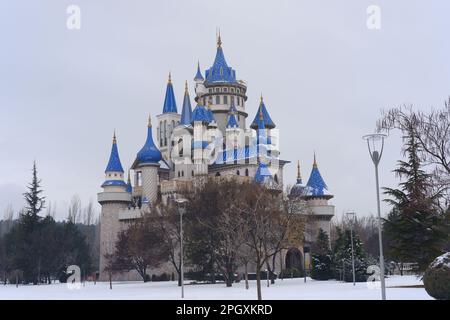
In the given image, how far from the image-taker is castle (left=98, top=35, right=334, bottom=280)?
60312 mm

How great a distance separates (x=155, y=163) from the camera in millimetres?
62094

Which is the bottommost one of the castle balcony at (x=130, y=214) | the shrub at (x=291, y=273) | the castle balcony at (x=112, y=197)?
the shrub at (x=291, y=273)

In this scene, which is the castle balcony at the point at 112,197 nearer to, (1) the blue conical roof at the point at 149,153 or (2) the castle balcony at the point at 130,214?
(2) the castle balcony at the point at 130,214

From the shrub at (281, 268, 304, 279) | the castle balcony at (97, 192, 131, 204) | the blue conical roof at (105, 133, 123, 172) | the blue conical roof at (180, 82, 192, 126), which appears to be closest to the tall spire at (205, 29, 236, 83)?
the blue conical roof at (180, 82, 192, 126)

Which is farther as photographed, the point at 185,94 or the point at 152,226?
the point at 185,94

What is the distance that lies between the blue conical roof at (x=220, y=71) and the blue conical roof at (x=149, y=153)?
11.2 m

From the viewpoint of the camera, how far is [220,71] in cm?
6975

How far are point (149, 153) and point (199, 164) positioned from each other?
19.4 feet

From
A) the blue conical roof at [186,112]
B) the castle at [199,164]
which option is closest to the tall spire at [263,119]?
the castle at [199,164]

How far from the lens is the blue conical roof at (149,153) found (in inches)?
2443

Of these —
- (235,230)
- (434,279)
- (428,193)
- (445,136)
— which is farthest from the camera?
(235,230)
